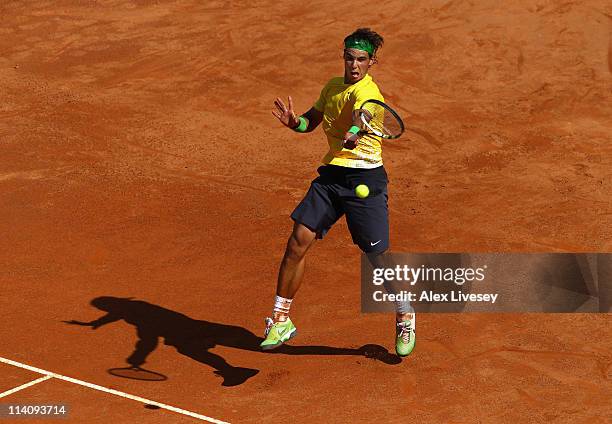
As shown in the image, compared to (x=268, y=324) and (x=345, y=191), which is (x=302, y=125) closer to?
(x=345, y=191)

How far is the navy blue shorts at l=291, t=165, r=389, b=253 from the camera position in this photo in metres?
Result: 9.04

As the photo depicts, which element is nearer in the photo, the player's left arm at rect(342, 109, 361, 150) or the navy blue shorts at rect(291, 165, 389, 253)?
the player's left arm at rect(342, 109, 361, 150)

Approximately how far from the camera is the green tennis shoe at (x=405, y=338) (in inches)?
364

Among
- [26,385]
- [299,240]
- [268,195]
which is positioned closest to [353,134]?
[299,240]

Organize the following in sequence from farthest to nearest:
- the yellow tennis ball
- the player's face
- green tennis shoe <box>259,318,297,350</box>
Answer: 1. green tennis shoe <box>259,318,297,350</box>
2. the yellow tennis ball
3. the player's face

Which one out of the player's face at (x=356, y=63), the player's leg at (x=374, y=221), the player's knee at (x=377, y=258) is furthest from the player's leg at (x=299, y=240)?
the player's face at (x=356, y=63)

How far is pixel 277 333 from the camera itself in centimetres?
917

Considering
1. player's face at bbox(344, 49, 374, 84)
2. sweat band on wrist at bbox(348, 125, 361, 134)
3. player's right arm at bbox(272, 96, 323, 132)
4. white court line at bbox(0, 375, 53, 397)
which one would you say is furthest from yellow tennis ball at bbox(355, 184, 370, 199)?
white court line at bbox(0, 375, 53, 397)

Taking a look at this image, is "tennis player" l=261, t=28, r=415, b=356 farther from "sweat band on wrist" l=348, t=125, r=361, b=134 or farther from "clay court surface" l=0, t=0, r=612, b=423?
"clay court surface" l=0, t=0, r=612, b=423

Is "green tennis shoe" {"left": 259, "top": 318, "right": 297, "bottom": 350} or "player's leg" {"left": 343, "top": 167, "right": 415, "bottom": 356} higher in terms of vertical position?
"player's leg" {"left": 343, "top": 167, "right": 415, "bottom": 356}

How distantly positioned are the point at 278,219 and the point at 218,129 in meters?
2.97

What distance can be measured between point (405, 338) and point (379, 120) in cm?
181

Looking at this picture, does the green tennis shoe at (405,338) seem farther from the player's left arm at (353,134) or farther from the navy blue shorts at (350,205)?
the player's left arm at (353,134)

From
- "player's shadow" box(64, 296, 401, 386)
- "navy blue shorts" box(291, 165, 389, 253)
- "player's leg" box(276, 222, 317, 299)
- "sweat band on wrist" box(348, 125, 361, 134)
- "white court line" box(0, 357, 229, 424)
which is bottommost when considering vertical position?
"white court line" box(0, 357, 229, 424)
